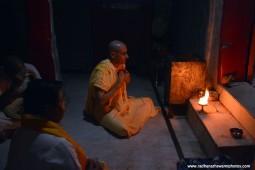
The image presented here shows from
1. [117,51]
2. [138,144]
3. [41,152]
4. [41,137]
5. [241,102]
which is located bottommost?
[138,144]

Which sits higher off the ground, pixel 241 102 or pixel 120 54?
pixel 120 54

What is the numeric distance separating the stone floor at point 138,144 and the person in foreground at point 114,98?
0.21 metres

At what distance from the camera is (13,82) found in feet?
16.9

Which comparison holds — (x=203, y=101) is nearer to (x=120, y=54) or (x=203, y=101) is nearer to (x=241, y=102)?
(x=241, y=102)

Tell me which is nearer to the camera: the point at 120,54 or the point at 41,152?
the point at 41,152

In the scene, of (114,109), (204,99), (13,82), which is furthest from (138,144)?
(13,82)

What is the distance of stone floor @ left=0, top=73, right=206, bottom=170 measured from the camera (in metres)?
5.13

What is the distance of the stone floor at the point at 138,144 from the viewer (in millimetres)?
5133

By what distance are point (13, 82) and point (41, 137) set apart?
3137 mm

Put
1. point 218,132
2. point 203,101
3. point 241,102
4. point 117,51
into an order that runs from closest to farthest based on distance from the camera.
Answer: point 218,132 < point 241,102 < point 203,101 < point 117,51

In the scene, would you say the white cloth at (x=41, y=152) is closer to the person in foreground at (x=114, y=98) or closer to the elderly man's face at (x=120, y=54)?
the person in foreground at (x=114, y=98)

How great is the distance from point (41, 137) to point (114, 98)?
4.03 metres

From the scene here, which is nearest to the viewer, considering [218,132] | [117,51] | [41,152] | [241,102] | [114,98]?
[41,152]

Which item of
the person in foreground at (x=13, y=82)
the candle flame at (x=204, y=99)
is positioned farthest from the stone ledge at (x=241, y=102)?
the person in foreground at (x=13, y=82)
